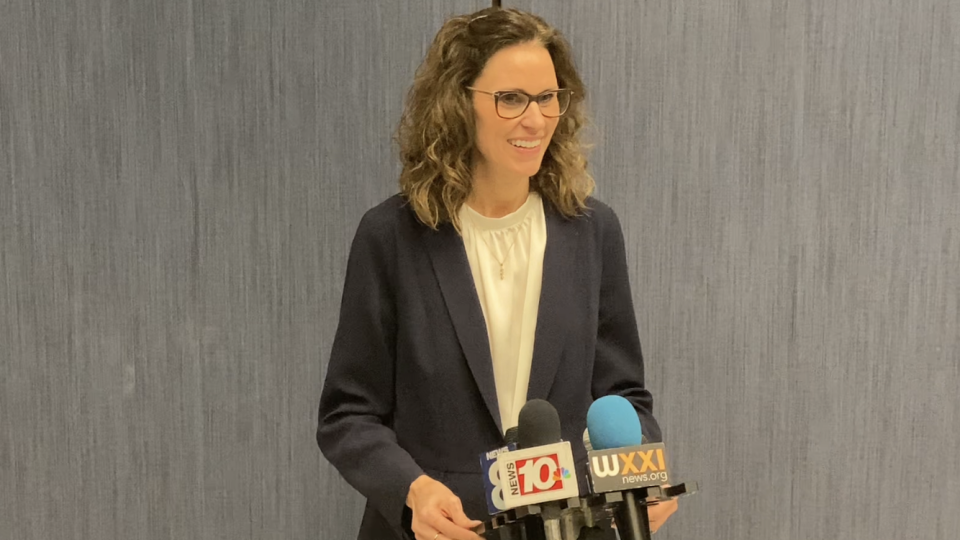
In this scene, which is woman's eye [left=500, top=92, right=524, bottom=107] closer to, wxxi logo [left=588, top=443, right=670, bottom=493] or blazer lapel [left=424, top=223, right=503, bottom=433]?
blazer lapel [left=424, top=223, right=503, bottom=433]

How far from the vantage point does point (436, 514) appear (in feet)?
3.66

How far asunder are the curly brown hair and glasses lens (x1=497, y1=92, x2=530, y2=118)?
49 mm

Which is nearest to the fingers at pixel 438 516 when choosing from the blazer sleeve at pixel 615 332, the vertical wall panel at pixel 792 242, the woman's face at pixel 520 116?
the blazer sleeve at pixel 615 332

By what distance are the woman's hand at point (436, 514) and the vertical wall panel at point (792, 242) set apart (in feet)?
2.67

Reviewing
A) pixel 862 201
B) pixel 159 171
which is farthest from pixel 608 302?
pixel 159 171

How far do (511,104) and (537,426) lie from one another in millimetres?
463

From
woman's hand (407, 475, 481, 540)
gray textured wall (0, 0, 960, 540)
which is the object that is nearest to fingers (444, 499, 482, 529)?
woman's hand (407, 475, 481, 540)

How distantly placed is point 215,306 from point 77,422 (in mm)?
350

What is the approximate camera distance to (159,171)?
69.1 inches

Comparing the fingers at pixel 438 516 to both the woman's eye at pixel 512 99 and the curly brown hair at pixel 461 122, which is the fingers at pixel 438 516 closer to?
the curly brown hair at pixel 461 122

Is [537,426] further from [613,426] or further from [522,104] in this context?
[522,104]

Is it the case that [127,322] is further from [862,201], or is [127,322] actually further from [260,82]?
[862,201]

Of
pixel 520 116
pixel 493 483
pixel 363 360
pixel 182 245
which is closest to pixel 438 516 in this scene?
pixel 493 483

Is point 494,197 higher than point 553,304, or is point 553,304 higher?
point 494,197
